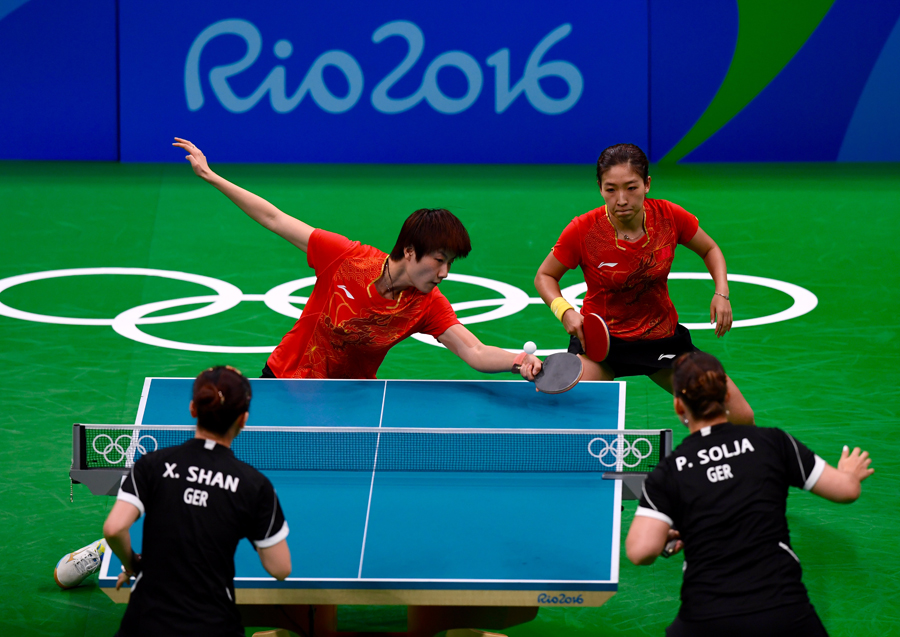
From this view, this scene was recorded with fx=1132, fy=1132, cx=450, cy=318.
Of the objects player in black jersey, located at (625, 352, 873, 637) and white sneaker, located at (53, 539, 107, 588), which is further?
white sneaker, located at (53, 539, 107, 588)

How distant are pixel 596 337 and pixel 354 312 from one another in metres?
1.25

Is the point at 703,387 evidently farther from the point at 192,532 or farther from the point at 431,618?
the point at 192,532

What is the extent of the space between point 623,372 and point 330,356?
5.29 ft

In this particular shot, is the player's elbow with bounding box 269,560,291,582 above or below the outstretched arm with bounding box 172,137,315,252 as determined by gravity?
below

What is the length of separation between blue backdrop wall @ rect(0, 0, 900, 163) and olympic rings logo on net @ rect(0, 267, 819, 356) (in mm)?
5247

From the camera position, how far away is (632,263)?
5.99 metres

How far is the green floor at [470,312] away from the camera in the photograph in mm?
5484

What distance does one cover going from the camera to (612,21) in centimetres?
1536

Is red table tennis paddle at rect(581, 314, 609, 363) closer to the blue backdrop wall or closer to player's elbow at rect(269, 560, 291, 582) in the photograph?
player's elbow at rect(269, 560, 291, 582)

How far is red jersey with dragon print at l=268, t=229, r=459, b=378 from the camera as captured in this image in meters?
5.38

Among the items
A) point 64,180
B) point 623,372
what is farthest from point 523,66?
point 623,372

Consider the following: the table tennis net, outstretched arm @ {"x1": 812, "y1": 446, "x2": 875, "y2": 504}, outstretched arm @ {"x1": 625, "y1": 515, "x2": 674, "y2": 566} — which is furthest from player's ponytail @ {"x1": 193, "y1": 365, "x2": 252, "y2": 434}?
outstretched arm @ {"x1": 812, "y1": 446, "x2": 875, "y2": 504}

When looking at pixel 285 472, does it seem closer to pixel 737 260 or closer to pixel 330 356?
pixel 330 356

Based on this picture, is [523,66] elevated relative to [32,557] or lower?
elevated
